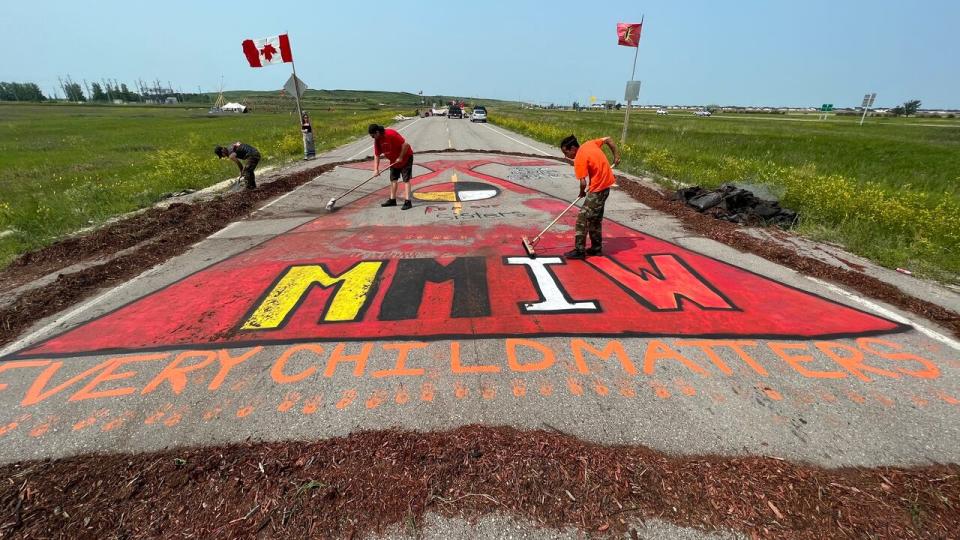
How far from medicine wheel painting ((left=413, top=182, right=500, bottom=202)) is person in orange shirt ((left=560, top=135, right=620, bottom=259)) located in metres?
4.32

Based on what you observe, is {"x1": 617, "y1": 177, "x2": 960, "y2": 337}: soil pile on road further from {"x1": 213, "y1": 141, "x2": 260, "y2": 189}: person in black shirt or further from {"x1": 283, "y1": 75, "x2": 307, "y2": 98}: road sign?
{"x1": 283, "y1": 75, "x2": 307, "y2": 98}: road sign

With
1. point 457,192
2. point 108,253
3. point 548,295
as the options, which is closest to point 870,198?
point 548,295

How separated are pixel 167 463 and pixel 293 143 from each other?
18.4 meters

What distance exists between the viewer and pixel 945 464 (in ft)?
7.84

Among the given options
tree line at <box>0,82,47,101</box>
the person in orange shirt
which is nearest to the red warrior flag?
the person in orange shirt

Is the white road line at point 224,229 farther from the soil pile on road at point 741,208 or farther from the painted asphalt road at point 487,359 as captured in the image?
the soil pile on road at point 741,208

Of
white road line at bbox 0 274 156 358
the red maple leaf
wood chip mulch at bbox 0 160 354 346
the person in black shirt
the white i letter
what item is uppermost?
the red maple leaf

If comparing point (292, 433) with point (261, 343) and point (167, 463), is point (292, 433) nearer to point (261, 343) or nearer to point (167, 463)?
point (167, 463)

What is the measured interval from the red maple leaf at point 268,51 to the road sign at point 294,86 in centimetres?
145

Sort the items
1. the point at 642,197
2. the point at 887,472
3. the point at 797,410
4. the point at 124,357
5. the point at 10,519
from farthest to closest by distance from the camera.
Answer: the point at 642,197 → the point at 124,357 → the point at 797,410 → the point at 887,472 → the point at 10,519

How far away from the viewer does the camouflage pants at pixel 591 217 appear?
546 centimetres

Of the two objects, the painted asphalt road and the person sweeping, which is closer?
the painted asphalt road

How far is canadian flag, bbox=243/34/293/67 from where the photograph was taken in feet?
45.3

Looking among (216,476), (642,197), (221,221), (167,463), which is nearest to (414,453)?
(216,476)
